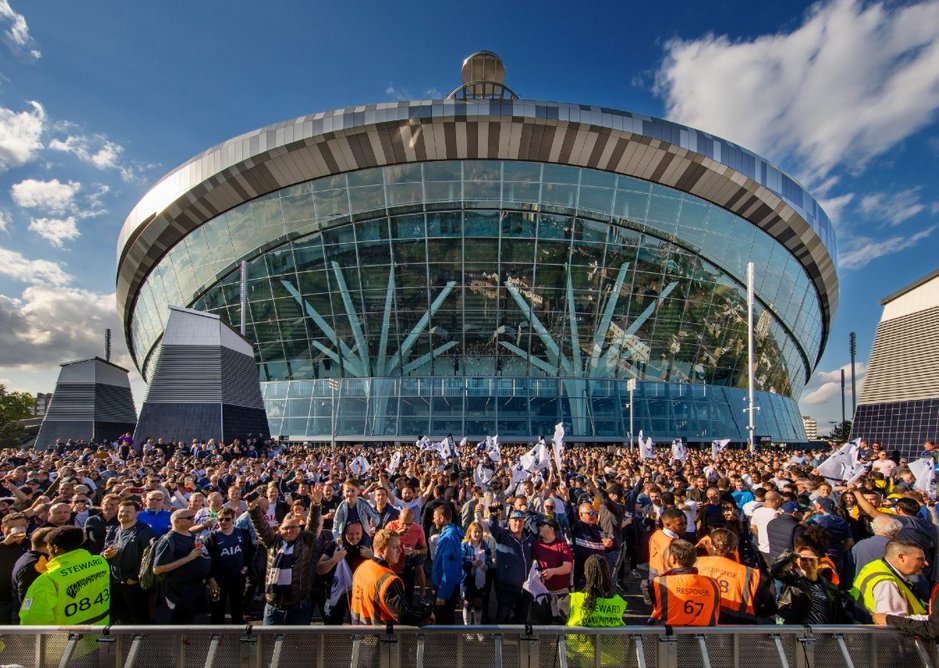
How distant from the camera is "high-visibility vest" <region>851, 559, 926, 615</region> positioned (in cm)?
439

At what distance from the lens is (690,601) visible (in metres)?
4.37

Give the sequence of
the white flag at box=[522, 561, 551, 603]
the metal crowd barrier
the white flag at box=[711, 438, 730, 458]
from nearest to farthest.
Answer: the metal crowd barrier
the white flag at box=[522, 561, 551, 603]
the white flag at box=[711, 438, 730, 458]

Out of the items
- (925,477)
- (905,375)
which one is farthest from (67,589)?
(905,375)

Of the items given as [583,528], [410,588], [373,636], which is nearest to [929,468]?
[583,528]

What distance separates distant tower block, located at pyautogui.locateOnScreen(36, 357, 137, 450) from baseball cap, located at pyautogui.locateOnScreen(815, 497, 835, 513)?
34999mm

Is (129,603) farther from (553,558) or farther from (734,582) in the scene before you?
(734,582)

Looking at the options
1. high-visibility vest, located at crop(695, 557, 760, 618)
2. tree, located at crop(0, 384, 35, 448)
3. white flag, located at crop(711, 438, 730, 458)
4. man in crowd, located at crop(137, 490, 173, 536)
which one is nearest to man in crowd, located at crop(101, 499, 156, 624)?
man in crowd, located at crop(137, 490, 173, 536)

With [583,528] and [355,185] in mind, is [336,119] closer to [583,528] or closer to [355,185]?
[355,185]

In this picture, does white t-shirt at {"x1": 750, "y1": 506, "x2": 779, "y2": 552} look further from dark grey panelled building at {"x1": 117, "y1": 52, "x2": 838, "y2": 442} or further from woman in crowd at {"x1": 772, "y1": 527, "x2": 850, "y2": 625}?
dark grey panelled building at {"x1": 117, "y1": 52, "x2": 838, "y2": 442}

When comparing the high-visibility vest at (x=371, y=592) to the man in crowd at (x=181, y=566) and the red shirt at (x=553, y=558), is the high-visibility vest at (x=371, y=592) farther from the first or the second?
the man in crowd at (x=181, y=566)

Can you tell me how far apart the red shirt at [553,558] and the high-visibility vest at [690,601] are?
166 centimetres

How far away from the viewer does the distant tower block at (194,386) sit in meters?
25.3

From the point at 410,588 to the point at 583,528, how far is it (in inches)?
90.2

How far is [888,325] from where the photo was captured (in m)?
26.4
